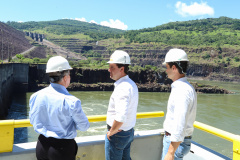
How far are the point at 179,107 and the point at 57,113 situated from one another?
3.57 feet

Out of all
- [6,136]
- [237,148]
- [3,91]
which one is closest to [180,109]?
[237,148]

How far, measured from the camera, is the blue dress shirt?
6.41 feet

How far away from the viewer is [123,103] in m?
2.23

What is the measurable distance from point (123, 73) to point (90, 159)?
1326 mm

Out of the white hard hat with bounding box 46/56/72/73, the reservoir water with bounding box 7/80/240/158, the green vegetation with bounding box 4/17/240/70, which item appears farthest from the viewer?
the green vegetation with bounding box 4/17/240/70

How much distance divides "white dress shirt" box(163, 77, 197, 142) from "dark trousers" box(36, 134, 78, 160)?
36.8 inches

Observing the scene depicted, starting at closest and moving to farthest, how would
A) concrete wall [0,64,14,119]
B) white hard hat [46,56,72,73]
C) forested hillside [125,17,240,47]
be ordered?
1. white hard hat [46,56,72,73]
2. concrete wall [0,64,14,119]
3. forested hillside [125,17,240,47]

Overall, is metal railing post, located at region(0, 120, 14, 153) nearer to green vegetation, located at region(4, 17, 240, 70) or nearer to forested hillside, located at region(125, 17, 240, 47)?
green vegetation, located at region(4, 17, 240, 70)

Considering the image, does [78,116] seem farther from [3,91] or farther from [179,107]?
[3,91]

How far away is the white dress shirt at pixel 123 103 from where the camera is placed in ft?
7.27


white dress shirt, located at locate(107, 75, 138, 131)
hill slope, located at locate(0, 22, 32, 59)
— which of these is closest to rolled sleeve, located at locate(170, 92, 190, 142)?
white dress shirt, located at locate(107, 75, 138, 131)

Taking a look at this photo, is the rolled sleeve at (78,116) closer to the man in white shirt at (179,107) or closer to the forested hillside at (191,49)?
the man in white shirt at (179,107)

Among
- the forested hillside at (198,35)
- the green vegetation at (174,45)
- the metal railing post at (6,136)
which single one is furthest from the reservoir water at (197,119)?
the forested hillside at (198,35)

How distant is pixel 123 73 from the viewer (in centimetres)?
249
